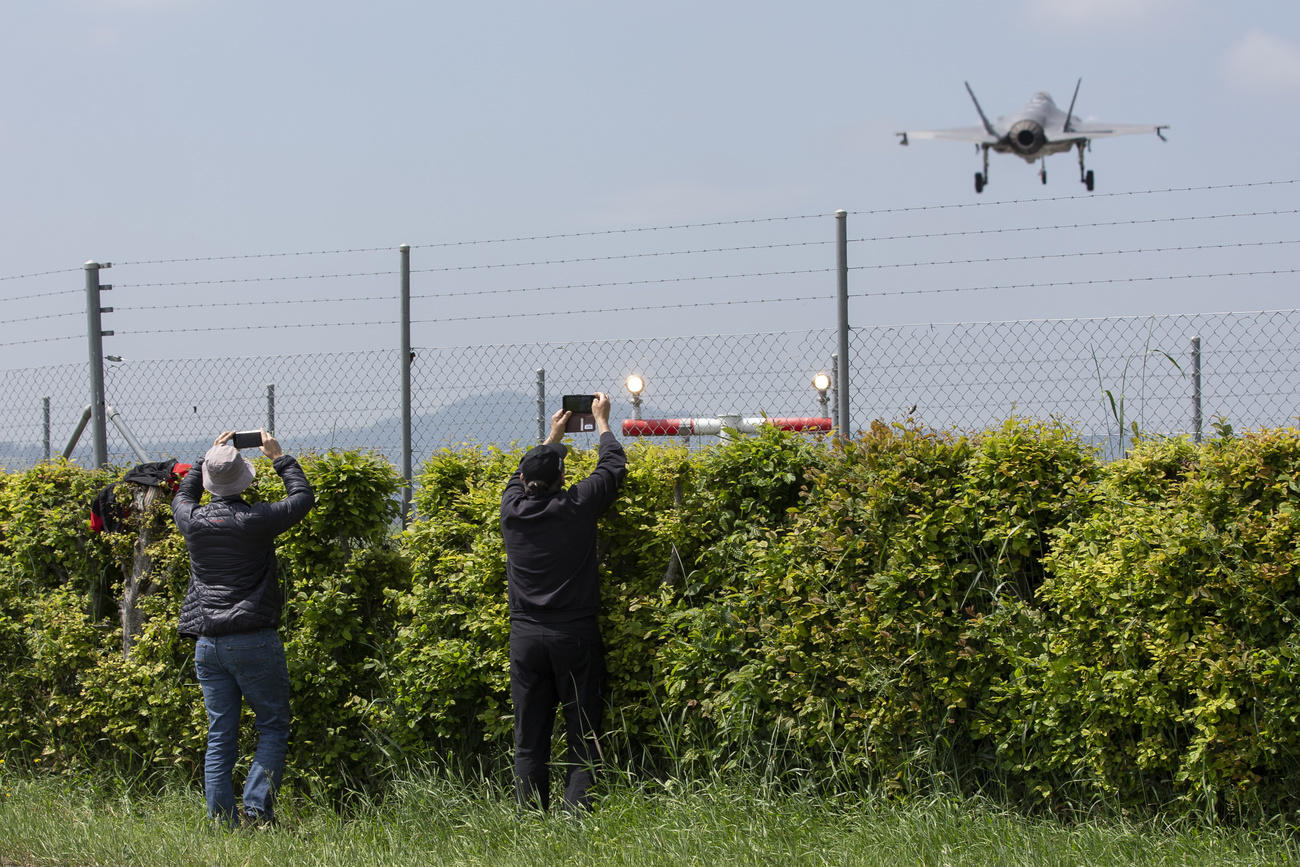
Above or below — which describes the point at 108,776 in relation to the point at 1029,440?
below

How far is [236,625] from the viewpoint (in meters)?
5.69

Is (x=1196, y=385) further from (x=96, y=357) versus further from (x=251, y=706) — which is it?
(x=96, y=357)

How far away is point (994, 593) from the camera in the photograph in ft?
16.0

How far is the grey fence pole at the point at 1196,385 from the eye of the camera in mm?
6430

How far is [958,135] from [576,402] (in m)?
39.2

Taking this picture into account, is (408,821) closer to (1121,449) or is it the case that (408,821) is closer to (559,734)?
(559,734)

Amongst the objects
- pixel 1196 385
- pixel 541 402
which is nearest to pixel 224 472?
pixel 541 402

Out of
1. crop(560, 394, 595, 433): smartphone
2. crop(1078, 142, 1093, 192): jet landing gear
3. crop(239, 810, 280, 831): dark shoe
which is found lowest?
crop(239, 810, 280, 831): dark shoe

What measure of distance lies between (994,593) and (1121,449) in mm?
841

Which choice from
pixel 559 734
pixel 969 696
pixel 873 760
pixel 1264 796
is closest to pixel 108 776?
pixel 559 734

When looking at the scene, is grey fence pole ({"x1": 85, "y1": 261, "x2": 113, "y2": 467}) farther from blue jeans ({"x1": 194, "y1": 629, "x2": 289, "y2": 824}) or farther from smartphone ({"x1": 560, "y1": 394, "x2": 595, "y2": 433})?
smartphone ({"x1": 560, "y1": 394, "x2": 595, "y2": 433})

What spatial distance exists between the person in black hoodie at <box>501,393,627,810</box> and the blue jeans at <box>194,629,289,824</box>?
1.24 meters

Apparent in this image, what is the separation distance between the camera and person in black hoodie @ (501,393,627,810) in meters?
→ 5.27

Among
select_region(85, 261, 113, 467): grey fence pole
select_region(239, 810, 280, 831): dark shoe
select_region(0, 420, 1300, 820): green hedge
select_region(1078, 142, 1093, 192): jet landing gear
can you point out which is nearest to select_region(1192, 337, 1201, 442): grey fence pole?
select_region(0, 420, 1300, 820): green hedge
